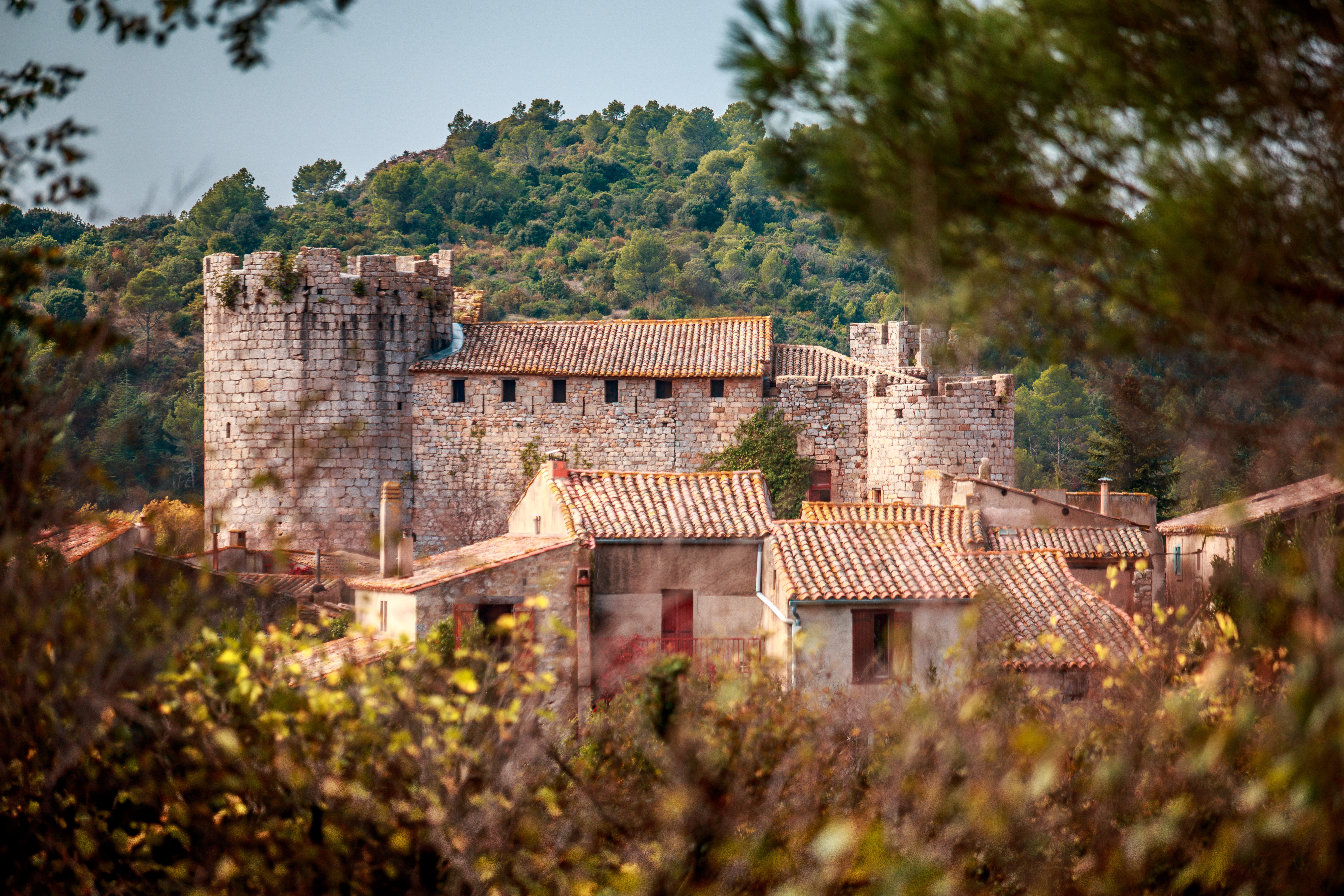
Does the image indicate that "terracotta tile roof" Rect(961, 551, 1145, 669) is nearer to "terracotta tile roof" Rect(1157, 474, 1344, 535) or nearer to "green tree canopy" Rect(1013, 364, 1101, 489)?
"terracotta tile roof" Rect(1157, 474, 1344, 535)

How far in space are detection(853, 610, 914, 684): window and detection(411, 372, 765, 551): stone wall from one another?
12.9 meters

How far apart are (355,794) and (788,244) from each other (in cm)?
7282

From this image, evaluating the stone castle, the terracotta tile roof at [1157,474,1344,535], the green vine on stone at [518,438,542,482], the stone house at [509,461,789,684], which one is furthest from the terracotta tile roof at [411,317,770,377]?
the stone house at [509,461,789,684]

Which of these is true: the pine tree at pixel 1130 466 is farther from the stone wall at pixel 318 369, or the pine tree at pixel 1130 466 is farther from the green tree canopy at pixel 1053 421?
the stone wall at pixel 318 369

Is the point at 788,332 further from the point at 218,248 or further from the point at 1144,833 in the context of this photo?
the point at 1144,833

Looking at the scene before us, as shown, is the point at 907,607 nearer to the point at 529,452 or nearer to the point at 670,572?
the point at 670,572

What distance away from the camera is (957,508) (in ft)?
69.5

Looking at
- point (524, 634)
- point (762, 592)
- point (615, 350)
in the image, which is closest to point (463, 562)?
point (762, 592)

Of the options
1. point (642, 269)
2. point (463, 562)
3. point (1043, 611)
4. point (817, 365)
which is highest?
point (642, 269)

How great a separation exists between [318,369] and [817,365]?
36.2ft

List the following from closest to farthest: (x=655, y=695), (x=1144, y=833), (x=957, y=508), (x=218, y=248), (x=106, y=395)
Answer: (x=1144, y=833) < (x=655, y=695) < (x=106, y=395) < (x=957, y=508) < (x=218, y=248)

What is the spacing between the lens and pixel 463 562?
17.7 metres

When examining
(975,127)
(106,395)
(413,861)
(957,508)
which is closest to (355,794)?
(413,861)

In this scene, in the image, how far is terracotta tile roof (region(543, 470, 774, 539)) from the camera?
17.6 meters
